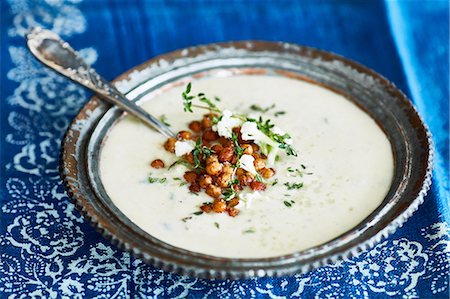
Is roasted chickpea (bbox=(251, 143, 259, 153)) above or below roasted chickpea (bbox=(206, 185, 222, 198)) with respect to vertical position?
above

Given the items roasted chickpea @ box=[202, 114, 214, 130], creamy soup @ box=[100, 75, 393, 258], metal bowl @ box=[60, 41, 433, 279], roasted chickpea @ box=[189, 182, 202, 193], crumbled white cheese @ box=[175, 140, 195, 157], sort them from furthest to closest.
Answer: roasted chickpea @ box=[202, 114, 214, 130]
crumbled white cheese @ box=[175, 140, 195, 157]
roasted chickpea @ box=[189, 182, 202, 193]
creamy soup @ box=[100, 75, 393, 258]
metal bowl @ box=[60, 41, 433, 279]

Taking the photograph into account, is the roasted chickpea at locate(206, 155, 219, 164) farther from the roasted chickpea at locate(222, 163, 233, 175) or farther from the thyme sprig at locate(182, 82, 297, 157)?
the thyme sprig at locate(182, 82, 297, 157)

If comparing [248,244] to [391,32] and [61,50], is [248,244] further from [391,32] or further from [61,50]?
[391,32]

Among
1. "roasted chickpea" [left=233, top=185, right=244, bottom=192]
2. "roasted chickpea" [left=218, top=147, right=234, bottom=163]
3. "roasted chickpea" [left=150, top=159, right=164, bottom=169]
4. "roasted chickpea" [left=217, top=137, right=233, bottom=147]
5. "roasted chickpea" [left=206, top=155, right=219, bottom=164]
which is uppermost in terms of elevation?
"roasted chickpea" [left=217, top=137, right=233, bottom=147]

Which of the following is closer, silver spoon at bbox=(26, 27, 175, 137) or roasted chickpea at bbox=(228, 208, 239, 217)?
roasted chickpea at bbox=(228, 208, 239, 217)

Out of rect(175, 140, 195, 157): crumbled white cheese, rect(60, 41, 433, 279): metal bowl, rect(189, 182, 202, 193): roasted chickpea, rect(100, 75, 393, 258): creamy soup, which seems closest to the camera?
rect(60, 41, 433, 279): metal bowl

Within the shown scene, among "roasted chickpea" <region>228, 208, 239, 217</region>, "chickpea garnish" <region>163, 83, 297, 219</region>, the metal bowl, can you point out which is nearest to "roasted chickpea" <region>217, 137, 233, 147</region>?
"chickpea garnish" <region>163, 83, 297, 219</region>

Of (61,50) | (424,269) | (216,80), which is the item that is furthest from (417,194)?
(61,50)

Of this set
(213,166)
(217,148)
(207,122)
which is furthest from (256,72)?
(213,166)
